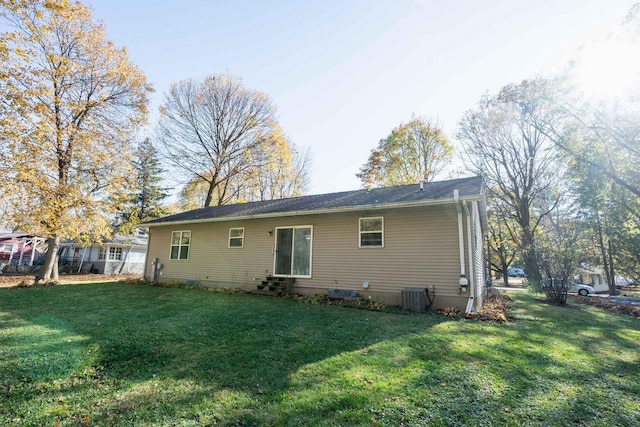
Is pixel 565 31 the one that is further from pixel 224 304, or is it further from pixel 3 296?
pixel 3 296

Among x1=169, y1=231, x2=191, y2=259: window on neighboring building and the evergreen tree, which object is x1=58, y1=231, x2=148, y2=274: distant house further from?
x1=169, y1=231, x2=191, y2=259: window on neighboring building

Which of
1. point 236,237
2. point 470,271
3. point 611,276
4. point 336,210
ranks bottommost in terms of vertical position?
point 611,276

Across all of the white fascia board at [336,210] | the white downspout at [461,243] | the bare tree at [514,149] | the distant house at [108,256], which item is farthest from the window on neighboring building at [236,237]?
the bare tree at [514,149]

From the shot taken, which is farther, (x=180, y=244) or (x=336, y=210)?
(x=180, y=244)

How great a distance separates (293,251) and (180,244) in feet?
21.6

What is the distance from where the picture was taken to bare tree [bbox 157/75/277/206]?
19.9 metres

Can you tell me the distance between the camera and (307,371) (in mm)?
4027

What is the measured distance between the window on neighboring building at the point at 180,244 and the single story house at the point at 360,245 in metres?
0.19

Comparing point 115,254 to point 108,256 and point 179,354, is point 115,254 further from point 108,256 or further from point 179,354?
point 179,354

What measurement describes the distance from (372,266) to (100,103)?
1439cm

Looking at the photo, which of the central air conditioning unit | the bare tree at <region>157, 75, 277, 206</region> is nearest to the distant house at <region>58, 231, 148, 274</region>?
the bare tree at <region>157, 75, 277, 206</region>

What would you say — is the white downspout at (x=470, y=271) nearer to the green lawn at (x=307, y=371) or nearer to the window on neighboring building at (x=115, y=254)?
the green lawn at (x=307, y=371)

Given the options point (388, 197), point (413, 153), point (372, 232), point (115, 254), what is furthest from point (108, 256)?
point (413, 153)

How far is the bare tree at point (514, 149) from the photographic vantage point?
1895 cm
